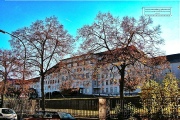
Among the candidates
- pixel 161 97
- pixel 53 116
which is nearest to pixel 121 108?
pixel 161 97

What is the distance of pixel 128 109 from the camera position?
1948 centimetres

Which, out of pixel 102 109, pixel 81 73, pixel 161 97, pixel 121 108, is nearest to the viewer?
pixel 161 97

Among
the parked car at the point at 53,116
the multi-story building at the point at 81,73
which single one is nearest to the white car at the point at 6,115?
the multi-story building at the point at 81,73

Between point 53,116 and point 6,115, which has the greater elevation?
point 53,116

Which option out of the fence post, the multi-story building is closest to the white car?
the multi-story building

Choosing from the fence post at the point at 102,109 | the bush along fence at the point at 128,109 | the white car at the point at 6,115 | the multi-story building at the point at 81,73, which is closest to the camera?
the bush along fence at the point at 128,109

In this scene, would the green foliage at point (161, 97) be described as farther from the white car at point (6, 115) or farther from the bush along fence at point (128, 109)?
the white car at point (6, 115)

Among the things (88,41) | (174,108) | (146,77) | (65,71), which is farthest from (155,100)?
(65,71)

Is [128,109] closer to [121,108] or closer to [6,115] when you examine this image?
[121,108]

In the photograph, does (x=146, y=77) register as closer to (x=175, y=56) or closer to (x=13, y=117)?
(x=13, y=117)

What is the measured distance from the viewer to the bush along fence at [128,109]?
16547 mm

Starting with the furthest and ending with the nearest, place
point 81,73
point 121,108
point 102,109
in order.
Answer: point 81,73, point 102,109, point 121,108

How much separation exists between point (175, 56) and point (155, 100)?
6890 cm

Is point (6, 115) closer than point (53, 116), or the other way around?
point (53, 116)
